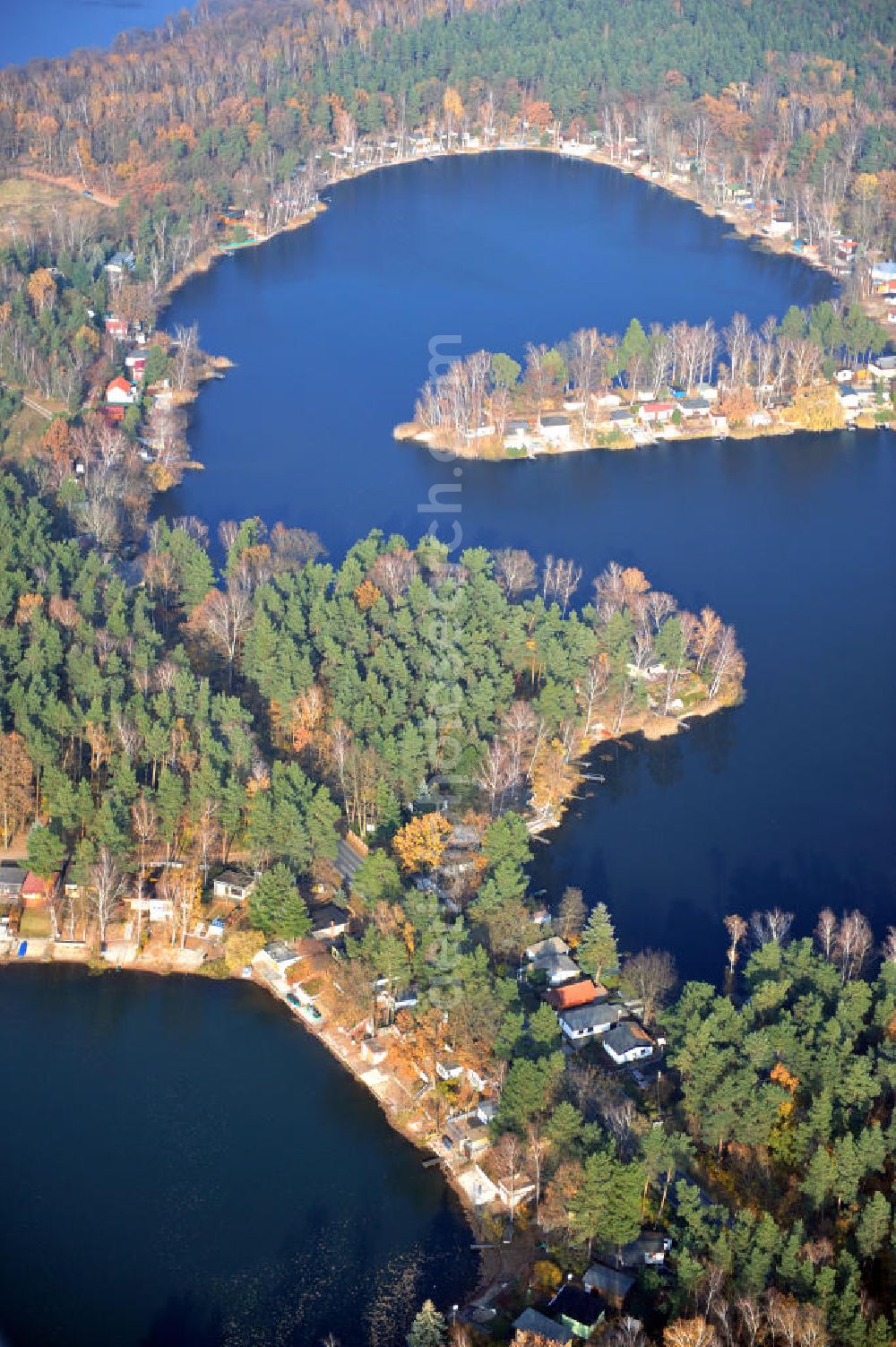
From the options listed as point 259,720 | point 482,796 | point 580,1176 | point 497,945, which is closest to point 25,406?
point 259,720

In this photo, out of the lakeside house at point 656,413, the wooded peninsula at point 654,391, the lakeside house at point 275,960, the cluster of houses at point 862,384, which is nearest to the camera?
the lakeside house at point 275,960

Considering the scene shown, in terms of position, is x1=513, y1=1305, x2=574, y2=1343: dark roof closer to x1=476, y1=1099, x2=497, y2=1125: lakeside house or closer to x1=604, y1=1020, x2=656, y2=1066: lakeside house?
x1=476, y1=1099, x2=497, y2=1125: lakeside house

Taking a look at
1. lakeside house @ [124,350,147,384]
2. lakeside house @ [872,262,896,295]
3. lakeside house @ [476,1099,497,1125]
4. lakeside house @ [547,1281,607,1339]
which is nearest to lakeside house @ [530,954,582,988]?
lakeside house @ [476,1099,497,1125]

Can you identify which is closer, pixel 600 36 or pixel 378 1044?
pixel 378 1044

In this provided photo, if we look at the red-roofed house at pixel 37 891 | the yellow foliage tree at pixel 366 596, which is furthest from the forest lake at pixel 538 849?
the yellow foliage tree at pixel 366 596

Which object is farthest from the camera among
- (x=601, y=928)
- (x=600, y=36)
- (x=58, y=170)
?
(x=600, y=36)

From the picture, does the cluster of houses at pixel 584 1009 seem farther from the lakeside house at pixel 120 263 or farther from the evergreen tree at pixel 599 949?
the lakeside house at pixel 120 263

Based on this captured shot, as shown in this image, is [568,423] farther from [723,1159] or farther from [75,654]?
[723,1159]
